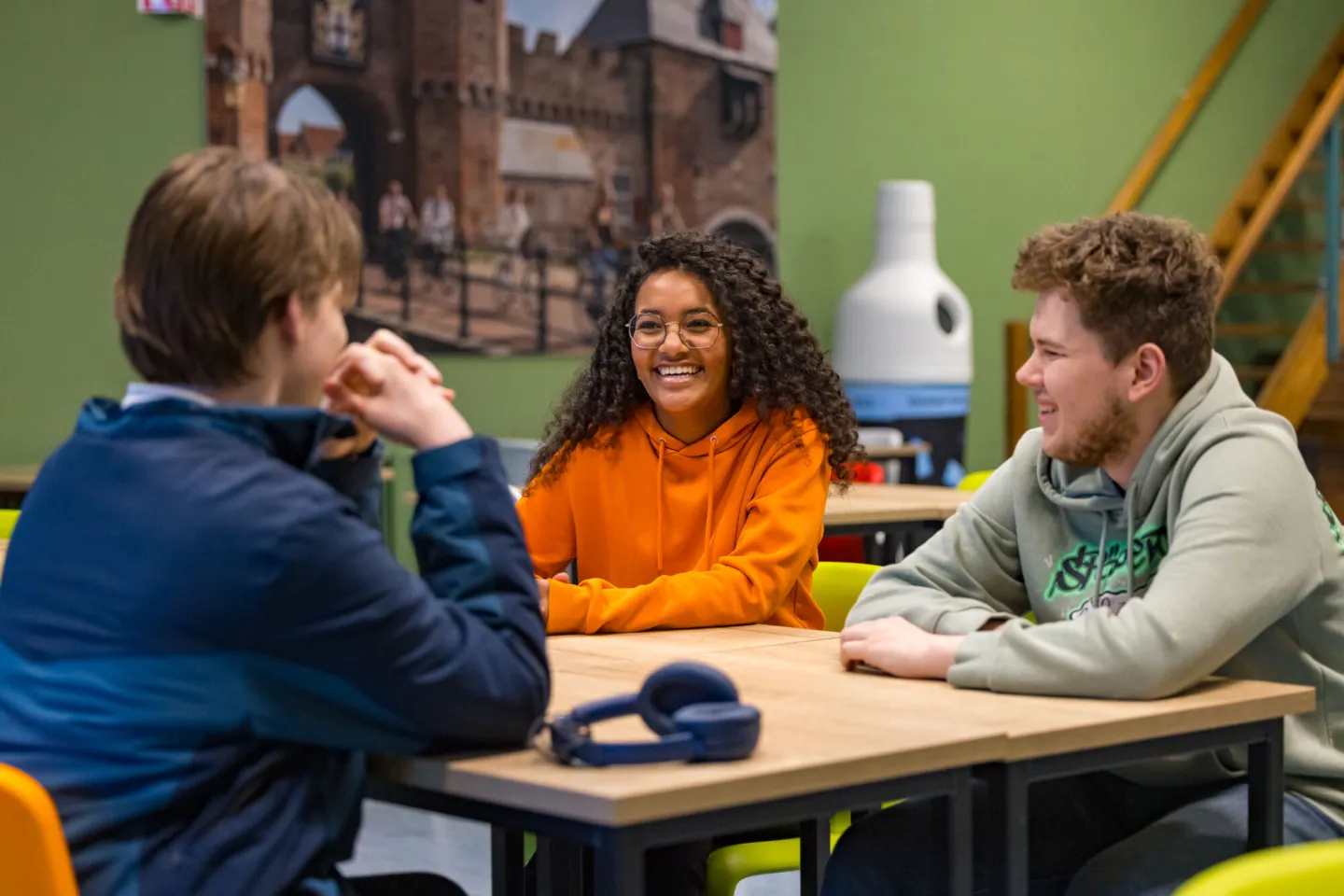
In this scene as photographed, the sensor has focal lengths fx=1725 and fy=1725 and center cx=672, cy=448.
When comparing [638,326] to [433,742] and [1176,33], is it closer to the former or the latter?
[433,742]

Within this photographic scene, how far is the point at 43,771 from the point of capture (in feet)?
4.47

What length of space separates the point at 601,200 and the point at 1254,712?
15.4 ft

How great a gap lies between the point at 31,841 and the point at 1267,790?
1153mm

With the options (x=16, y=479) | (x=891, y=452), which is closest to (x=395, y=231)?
(x=16, y=479)

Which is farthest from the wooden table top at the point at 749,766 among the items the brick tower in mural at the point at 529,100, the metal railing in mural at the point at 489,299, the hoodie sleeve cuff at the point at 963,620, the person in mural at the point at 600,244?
the person in mural at the point at 600,244

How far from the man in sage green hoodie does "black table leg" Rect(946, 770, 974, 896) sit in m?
0.23

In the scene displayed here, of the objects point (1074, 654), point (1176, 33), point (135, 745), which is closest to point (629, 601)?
point (1074, 654)

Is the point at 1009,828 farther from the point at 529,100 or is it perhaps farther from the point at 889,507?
the point at 529,100

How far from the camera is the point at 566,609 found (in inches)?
87.4

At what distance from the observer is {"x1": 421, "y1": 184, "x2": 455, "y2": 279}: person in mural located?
565 cm

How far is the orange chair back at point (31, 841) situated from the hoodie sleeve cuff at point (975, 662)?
88 centimetres

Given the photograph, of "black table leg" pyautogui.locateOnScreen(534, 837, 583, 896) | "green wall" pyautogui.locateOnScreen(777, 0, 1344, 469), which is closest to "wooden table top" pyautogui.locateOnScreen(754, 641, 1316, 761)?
"black table leg" pyautogui.locateOnScreen(534, 837, 583, 896)

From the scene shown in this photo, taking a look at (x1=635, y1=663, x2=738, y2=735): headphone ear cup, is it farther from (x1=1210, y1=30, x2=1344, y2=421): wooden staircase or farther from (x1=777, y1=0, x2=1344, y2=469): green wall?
(x1=1210, y1=30, x2=1344, y2=421): wooden staircase

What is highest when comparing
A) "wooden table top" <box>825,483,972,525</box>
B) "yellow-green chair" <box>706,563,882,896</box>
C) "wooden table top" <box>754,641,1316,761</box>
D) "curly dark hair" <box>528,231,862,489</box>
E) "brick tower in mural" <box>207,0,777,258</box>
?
"brick tower in mural" <box>207,0,777,258</box>
